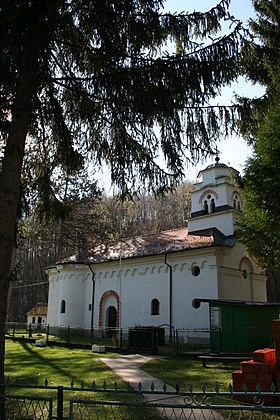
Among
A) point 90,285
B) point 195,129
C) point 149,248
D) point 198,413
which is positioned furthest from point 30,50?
point 90,285

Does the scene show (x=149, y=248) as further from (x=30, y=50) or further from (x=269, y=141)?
(x=30, y=50)

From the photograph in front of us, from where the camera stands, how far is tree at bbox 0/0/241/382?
6.21 metres

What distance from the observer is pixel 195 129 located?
7.13 metres

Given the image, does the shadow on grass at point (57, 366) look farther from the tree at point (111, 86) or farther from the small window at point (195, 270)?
the small window at point (195, 270)

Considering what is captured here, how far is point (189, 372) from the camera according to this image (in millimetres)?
11508

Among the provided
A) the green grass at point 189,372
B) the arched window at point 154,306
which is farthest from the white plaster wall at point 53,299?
the green grass at point 189,372

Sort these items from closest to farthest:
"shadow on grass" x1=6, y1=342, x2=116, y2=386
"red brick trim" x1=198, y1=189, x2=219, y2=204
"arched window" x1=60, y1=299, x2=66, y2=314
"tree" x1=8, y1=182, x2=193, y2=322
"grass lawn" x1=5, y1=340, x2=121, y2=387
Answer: "grass lawn" x1=5, y1=340, x2=121, y2=387 → "shadow on grass" x1=6, y1=342, x2=116, y2=386 → "red brick trim" x1=198, y1=189, x2=219, y2=204 → "arched window" x1=60, y1=299, x2=66, y2=314 → "tree" x1=8, y1=182, x2=193, y2=322

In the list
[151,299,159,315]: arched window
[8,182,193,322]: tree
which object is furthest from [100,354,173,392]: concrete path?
[8,182,193,322]: tree

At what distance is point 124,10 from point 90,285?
21977 millimetres

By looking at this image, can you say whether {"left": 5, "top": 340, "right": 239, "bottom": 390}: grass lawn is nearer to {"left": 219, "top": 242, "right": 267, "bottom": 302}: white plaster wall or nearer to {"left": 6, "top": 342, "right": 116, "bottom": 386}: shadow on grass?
{"left": 6, "top": 342, "right": 116, "bottom": 386}: shadow on grass

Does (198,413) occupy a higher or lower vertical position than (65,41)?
lower

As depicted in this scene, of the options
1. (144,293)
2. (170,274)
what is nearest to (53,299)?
(144,293)

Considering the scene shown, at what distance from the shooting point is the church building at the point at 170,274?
20.5m

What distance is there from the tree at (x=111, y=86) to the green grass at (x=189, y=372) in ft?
16.7
